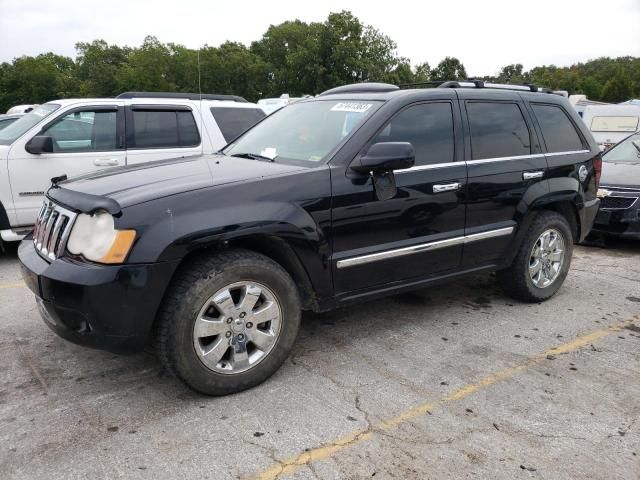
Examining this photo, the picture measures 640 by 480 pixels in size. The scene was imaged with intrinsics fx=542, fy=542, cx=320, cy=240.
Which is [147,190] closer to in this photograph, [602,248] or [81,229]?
[81,229]

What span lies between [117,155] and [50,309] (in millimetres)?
4016

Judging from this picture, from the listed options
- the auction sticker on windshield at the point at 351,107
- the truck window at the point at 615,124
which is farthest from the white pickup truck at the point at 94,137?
the truck window at the point at 615,124

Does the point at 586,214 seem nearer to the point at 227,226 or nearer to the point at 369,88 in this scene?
the point at 369,88

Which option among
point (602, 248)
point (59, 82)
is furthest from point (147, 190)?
point (59, 82)

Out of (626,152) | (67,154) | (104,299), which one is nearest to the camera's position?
(104,299)

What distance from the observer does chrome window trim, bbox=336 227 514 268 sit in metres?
3.49

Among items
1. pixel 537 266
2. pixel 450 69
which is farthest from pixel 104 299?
pixel 450 69

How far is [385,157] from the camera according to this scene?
11.0 ft

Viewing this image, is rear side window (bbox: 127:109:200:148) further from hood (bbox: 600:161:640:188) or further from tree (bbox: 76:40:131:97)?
tree (bbox: 76:40:131:97)

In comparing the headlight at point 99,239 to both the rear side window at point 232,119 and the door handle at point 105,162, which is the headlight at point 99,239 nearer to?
the door handle at point 105,162

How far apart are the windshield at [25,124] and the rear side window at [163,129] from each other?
3.03 feet

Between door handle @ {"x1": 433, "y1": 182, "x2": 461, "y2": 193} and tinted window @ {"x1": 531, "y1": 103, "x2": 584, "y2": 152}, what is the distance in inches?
49.7

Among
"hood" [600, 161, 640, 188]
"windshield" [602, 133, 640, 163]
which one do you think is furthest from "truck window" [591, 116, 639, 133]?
"hood" [600, 161, 640, 188]

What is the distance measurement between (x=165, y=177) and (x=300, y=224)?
0.86 m
